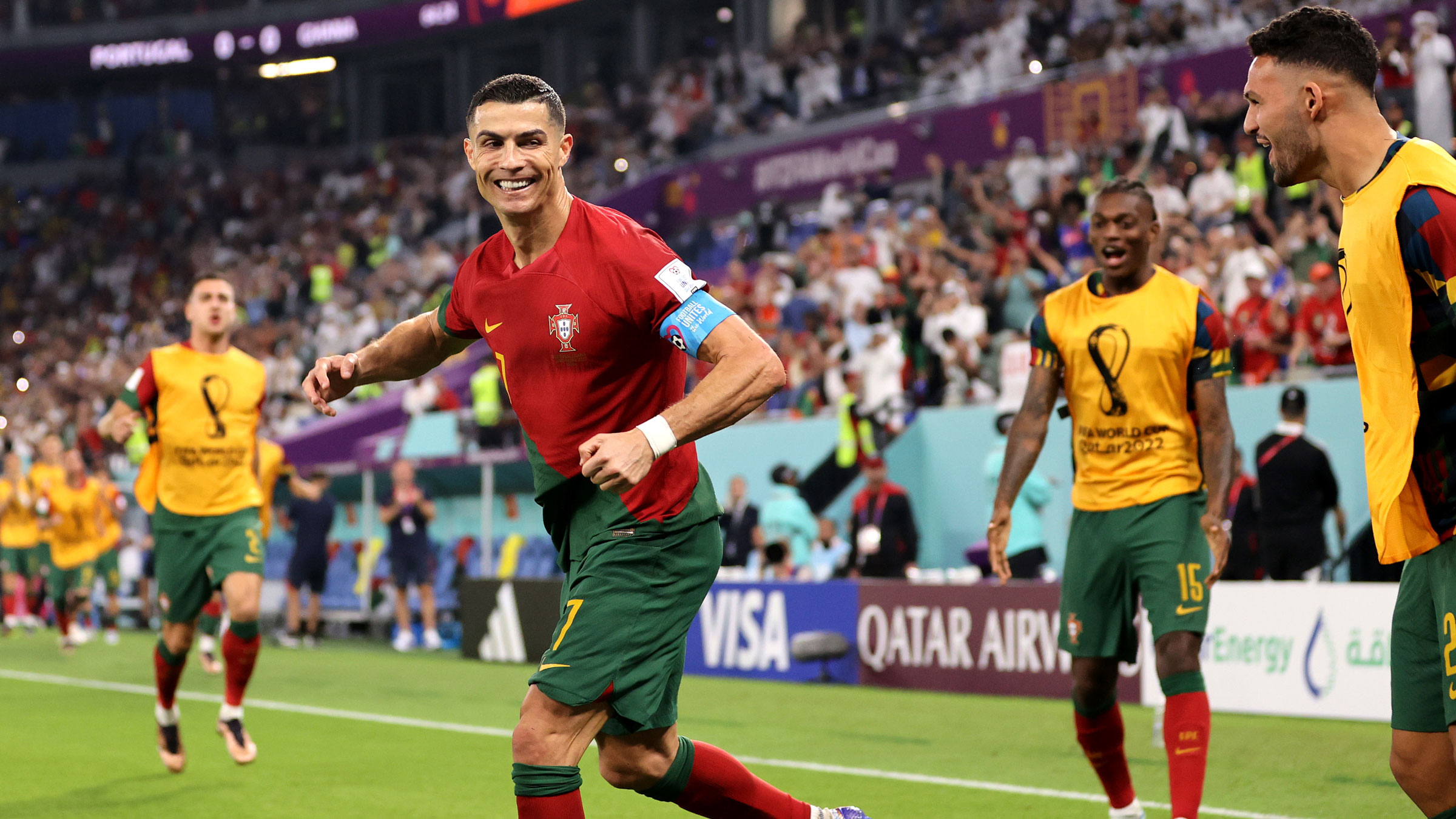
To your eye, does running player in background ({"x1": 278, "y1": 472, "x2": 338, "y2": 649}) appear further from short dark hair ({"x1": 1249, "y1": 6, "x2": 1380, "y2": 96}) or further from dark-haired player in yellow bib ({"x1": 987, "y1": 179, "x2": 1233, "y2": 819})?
short dark hair ({"x1": 1249, "y1": 6, "x2": 1380, "y2": 96})

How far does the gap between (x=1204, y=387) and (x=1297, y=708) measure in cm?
508

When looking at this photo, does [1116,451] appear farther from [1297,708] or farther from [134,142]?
[134,142]

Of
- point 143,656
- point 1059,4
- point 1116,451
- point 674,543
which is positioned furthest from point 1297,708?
point 1059,4

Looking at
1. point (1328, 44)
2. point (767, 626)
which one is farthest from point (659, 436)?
point (767, 626)

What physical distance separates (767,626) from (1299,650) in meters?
5.13

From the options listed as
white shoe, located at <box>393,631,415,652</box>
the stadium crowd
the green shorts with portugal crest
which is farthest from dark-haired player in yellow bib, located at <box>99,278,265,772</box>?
white shoe, located at <box>393,631,415,652</box>

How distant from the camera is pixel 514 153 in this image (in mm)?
4227

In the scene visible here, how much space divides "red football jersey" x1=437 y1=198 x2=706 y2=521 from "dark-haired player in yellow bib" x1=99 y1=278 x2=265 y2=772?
4601mm

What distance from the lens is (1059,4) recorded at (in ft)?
74.5

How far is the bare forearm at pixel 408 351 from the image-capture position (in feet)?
15.8

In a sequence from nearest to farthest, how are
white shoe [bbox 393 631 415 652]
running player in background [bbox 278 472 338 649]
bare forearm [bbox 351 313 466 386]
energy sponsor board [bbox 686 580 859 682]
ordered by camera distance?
bare forearm [bbox 351 313 466 386] < energy sponsor board [bbox 686 580 859 682] < white shoe [bbox 393 631 415 652] < running player in background [bbox 278 472 338 649]

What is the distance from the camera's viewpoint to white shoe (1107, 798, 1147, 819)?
6000 mm

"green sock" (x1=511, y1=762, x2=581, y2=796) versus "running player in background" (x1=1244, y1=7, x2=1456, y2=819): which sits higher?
"running player in background" (x1=1244, y1=7, x2=1456, y2=819)

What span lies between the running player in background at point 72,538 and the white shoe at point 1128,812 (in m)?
15.3
